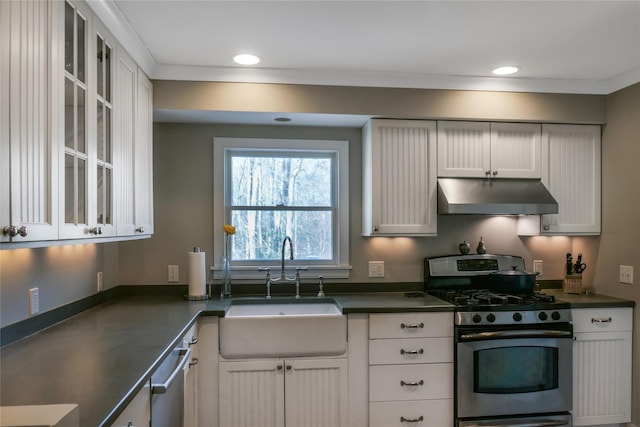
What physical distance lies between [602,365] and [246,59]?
300 cm

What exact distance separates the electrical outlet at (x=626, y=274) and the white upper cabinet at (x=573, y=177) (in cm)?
32

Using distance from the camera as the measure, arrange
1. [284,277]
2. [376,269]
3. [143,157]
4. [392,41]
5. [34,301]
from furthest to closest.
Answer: [376,269] < [284,277] < [143,157] < [392,41] < [34,301]

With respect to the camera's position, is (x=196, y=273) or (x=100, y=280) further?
(x=196, y=273)

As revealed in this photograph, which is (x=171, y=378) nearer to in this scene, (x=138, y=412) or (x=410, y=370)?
(x=138, y=412)

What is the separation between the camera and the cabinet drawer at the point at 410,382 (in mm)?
2535

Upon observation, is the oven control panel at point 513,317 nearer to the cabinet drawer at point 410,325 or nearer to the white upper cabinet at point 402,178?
the cabinet drawer at point 410,325

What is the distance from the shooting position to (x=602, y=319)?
2.73 metres

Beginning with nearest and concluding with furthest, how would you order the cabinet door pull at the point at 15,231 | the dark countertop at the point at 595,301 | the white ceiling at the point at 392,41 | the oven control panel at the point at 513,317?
the cabinet door pull at the point at 15,231, the white ceiling at the point at 392,41, the oven control panel at the point at 513,317, the dark countertop at the point at 595,301

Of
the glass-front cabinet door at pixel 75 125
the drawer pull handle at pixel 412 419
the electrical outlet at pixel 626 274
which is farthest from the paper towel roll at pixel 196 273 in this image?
the electrical outlet at pixel 626 274

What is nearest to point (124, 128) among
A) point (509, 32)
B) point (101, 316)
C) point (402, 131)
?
point (101, 316)

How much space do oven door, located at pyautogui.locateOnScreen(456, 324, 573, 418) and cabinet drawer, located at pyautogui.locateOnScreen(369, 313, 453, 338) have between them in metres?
0.10

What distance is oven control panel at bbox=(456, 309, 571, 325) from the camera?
255 cm

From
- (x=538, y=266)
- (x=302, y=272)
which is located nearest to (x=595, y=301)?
(x=538, y=266)

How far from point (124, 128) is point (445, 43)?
69.5 inches
